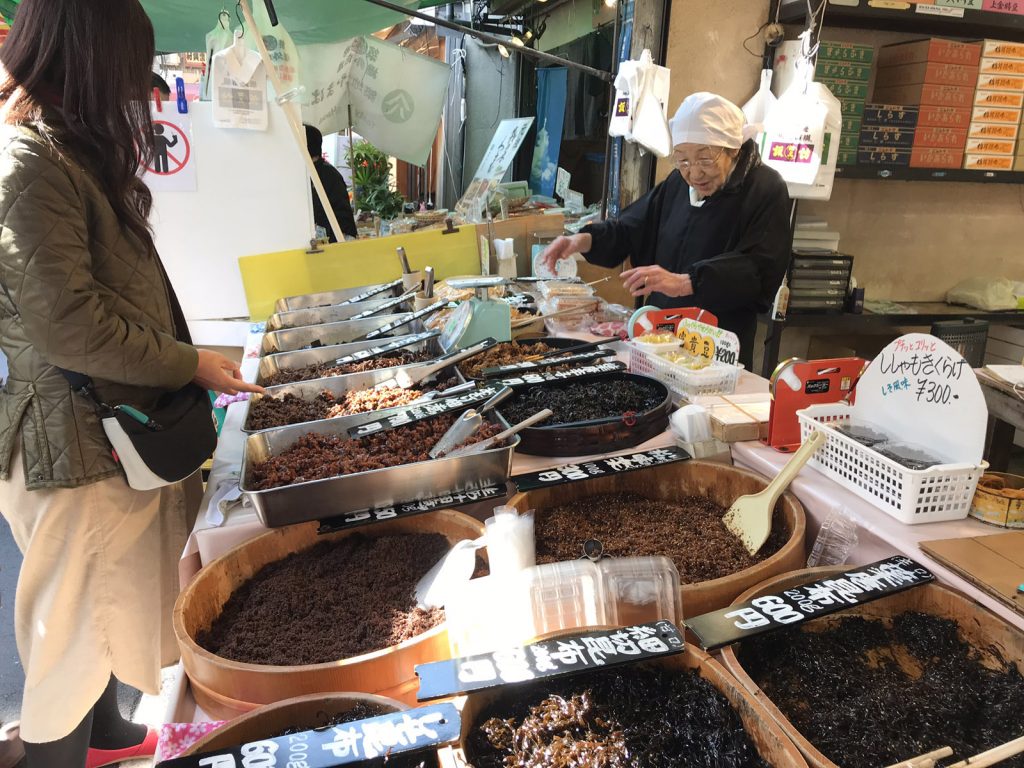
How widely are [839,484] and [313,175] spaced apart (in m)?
3.15

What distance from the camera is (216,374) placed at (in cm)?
183

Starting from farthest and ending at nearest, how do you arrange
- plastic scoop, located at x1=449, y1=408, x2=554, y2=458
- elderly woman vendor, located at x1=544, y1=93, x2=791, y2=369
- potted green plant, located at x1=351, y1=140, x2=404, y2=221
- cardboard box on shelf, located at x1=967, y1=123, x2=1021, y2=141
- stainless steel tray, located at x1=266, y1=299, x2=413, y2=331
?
potted green plant, located at x1=351, y1=140, x2=404, y2=221
cardboard box on shelf, located at x1=967, y1=123, x2=1021, y2=141
stainless steel tray, located at x1=266, y1=299, x2=413, y2=331
elderly woman vendor, located at x1=544, y1=93, x2=791, y2=369
plastic scoop, located at x1=449, y1=408, x2=554, y2=458

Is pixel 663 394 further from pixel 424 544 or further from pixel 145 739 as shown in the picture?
pixel 145 739

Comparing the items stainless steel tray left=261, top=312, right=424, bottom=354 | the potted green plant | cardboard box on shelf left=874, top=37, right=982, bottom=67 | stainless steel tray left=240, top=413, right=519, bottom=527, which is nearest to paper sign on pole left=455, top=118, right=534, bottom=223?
the potted green plant

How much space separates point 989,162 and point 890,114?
88cm

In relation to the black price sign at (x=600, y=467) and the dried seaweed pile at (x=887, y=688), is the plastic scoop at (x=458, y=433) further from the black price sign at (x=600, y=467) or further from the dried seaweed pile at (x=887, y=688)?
the dried seaweed pile at (x=887, y=688)

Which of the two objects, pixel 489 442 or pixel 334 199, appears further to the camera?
pixel 334 199

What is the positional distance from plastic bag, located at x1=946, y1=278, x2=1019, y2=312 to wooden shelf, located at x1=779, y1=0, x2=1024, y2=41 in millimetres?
1691

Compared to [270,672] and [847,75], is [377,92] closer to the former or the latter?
[847,75]

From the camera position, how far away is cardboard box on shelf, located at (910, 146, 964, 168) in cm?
430

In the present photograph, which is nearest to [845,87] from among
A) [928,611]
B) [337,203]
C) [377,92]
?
[377,92]

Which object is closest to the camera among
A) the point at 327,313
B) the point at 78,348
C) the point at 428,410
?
the point at 78,348

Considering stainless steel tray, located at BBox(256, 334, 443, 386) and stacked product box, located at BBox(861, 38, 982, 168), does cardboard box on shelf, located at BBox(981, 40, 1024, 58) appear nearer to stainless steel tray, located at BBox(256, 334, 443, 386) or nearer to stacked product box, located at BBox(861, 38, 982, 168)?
stacked product box, located at BBox(861, 38, 982, 168)

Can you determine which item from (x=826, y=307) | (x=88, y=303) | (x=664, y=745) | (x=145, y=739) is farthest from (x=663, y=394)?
(x=826, y=307)
